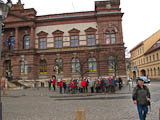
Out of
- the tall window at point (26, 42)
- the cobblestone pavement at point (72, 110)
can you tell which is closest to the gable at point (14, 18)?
the tall window at point (26, 42)

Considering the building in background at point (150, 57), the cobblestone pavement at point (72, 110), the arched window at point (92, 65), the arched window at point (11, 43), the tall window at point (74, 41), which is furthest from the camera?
the building in background at point (150, 57)

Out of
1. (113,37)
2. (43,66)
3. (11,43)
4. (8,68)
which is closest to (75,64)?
(43,66)

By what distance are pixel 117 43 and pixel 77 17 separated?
9.39m

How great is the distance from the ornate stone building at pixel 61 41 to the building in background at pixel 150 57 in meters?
18.2

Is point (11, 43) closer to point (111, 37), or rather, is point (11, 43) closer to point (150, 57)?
point (111, 37)

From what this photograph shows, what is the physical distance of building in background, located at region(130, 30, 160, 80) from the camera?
165 feet

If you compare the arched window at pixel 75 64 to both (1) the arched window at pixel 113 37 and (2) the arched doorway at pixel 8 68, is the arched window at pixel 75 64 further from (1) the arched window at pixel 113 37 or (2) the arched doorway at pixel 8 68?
(2) the arched doorway at pixel 8 68

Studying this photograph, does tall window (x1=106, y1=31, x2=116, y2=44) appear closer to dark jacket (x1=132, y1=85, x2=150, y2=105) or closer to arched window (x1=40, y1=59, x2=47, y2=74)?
arched window (x1=40, y1=59, x2=47, y2=74)

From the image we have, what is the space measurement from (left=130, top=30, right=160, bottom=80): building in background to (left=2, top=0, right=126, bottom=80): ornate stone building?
1820 cm

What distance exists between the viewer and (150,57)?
5516 centimetres

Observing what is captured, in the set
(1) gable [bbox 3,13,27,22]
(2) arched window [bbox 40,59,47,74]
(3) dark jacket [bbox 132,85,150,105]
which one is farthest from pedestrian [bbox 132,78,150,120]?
(1) gable [bbox 3,13,27,22]

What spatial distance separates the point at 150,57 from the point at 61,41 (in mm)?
34993

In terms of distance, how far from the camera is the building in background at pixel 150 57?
50.4 m

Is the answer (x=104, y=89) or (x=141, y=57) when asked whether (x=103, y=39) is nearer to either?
(x=104, y=89)
